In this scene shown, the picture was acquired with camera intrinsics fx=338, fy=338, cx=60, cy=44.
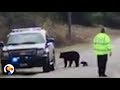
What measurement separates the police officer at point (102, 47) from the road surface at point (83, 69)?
0.24 ft

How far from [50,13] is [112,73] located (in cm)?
144

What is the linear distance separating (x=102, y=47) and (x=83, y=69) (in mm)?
496

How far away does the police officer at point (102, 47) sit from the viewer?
5629mm

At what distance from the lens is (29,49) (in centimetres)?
571

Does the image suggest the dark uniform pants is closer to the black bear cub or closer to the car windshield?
the black bear cub

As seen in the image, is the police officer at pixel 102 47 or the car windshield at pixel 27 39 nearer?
the police officer at pixel 102 47

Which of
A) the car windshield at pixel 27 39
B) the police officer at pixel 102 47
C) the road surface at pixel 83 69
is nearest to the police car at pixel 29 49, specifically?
the car windshield at pixel 27 39

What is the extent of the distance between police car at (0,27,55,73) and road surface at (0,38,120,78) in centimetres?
10

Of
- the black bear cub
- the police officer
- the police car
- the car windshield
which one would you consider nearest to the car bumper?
the police car

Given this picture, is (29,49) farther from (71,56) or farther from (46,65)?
(71,56)

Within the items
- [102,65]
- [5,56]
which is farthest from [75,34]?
[5,56]

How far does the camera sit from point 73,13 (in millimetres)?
5695

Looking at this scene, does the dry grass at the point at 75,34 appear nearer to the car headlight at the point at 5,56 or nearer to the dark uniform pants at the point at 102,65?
the dark uniform pants at the point at 102,65

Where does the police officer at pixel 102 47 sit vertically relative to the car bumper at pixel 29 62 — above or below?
above
